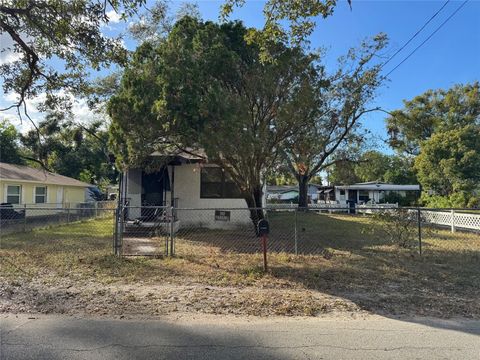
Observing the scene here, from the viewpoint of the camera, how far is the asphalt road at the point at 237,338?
154 inches

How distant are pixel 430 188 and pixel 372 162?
5.21 metres

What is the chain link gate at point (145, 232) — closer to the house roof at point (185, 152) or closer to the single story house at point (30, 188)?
the house roof at point (185, 152)

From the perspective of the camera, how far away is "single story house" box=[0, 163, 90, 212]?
66.5ft

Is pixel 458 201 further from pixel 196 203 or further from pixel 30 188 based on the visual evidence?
pixel 30 188

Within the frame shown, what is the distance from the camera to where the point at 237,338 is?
432 cm

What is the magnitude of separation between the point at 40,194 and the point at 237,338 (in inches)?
920

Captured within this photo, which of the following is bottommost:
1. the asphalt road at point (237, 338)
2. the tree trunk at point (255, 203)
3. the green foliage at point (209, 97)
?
the asphalt road at point (237, 338)

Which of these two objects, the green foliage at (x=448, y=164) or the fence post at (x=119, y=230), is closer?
the fence post at (x=119, y=230)

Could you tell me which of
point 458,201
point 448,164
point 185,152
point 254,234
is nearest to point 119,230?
point 185,152

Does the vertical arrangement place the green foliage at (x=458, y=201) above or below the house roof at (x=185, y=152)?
below

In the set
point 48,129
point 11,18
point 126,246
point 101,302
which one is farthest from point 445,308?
point 48,129

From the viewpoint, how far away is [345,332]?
14.9 feet

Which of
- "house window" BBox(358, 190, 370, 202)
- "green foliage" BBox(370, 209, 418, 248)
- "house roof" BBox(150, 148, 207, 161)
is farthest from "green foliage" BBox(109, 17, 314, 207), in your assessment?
"house window" BBox(358, 190, 370, 202)

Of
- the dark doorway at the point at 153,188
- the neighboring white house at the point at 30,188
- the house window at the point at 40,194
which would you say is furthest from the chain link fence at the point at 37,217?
the dark doorway at the point at 153,188
